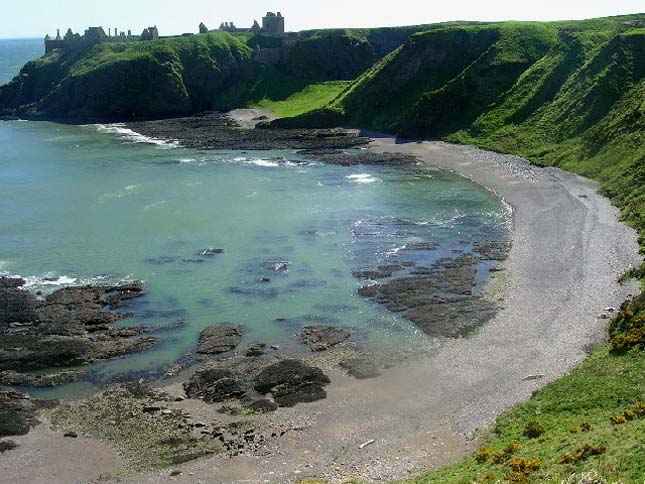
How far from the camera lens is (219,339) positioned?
49406 millimetres

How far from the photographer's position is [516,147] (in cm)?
10256

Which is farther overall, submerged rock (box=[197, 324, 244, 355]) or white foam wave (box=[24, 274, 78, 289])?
white foam wave (box=[24, 274, 78, 289])

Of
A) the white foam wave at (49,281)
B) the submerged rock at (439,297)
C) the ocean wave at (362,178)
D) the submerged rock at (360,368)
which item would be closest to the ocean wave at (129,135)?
the ocean wave at (362,178)

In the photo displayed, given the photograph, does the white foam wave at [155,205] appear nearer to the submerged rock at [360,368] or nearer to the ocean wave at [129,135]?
the ocean wave at [129,135]

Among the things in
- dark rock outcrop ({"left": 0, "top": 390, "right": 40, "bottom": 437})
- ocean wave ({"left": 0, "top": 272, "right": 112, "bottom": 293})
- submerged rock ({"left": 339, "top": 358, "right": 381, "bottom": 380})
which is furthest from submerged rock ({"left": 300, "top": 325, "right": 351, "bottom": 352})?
ocean wave ({"left": 0, "top": 272, "right": 112, "bottom": 293})

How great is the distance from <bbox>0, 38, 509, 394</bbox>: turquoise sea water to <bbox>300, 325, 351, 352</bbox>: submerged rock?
0.98 metres

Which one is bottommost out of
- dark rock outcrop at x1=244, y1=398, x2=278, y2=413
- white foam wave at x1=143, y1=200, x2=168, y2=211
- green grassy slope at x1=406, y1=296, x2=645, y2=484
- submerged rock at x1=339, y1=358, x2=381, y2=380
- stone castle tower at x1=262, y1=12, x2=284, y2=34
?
dark rock outcrop at x1=244, y1=398, x2=278, y2=413

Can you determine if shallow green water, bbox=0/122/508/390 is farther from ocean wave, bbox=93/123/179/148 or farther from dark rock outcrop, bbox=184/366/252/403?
ocean wave, bbox=93/123/179/148

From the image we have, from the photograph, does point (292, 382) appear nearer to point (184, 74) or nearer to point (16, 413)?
point (16, 413)

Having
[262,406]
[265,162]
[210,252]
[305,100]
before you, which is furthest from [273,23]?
[262,406]

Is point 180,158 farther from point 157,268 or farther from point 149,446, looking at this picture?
point 149,446

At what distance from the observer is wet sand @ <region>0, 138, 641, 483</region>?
34.5 m

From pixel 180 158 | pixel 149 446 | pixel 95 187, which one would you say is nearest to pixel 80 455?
pixel 149 446

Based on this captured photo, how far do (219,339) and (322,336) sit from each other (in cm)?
723
